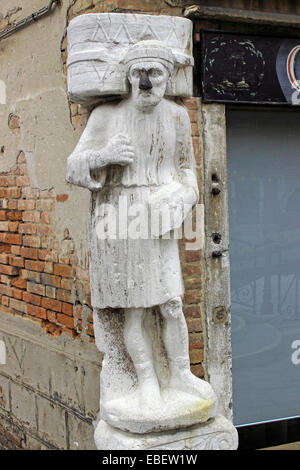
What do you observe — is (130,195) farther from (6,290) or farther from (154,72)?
(6,290)

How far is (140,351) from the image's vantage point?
106 inches

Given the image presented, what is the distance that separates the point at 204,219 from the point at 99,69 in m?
1.26

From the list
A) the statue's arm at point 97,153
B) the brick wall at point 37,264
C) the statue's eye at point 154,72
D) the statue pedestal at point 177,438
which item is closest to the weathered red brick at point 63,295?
the brick wall at point 37,264

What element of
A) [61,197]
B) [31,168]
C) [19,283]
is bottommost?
[19,283]

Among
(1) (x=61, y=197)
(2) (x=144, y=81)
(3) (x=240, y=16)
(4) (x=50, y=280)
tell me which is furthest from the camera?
(4) (x=50, y=280)

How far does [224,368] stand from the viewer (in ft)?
11.6

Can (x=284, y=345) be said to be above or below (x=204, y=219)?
below

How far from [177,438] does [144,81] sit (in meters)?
1.71

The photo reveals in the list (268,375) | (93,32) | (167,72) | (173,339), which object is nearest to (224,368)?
(268,375)

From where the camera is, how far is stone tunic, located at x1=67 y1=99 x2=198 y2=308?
2615 mm

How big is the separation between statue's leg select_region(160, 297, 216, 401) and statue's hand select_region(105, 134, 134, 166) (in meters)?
0.74

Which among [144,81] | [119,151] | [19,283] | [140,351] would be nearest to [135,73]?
[144,81]
